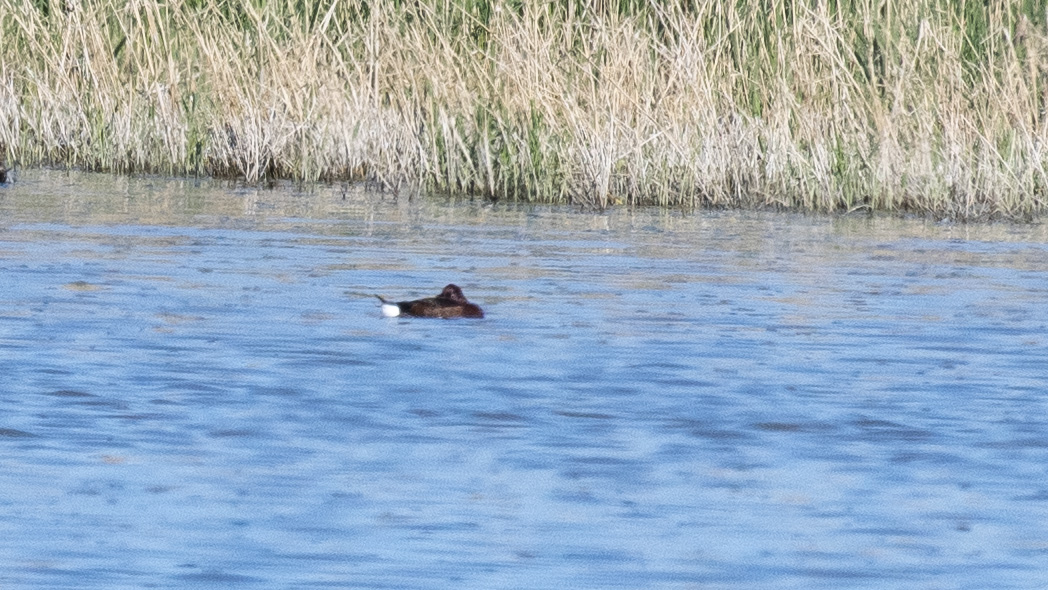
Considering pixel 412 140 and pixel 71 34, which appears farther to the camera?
pixel 71 34

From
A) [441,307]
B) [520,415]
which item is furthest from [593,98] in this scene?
[520,415]

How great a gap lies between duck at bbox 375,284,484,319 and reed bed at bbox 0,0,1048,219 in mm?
4923

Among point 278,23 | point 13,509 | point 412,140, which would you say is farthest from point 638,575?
point 278,23

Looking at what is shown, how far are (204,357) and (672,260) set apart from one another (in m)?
4.26

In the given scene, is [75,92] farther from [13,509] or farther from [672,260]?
[13,509]

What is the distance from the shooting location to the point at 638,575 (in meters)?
4.75

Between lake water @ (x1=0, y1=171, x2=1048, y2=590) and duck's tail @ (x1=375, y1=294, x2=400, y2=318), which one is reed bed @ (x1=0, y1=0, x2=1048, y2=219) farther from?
duck's tail @ (x1=375, y1=294, x2=400, y2=318)

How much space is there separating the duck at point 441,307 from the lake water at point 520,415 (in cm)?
6

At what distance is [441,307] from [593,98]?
16.8 ft

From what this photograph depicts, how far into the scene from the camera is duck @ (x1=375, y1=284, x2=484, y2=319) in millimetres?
8883

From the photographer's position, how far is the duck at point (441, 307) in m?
8.88

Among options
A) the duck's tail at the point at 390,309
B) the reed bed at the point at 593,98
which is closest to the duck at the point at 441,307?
the duck's tail at the point at 390,309

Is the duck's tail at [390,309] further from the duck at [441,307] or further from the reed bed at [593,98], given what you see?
the reed bed at [593,98]

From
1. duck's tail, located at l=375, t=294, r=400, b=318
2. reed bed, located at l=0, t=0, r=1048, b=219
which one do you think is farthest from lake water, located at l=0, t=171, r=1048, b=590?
reed bed, located at l=0, t=0, r=1048, b=219
